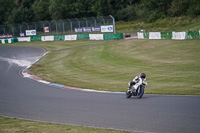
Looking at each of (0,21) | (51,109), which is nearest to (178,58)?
(51,109)

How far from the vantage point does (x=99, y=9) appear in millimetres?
88625

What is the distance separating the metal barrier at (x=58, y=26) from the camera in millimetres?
59031

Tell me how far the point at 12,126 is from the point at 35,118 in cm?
145

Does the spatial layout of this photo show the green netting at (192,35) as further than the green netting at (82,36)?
No

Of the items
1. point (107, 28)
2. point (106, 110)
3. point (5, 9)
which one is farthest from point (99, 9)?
point (106, 110)

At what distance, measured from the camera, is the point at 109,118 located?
10562 millimetres

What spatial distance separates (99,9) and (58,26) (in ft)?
80.1

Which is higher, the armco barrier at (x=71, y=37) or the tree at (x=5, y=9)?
the tree at (x=5, y=9)

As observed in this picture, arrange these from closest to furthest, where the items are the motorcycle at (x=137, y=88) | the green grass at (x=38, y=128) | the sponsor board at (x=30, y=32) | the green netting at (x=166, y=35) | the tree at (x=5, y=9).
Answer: the green grass at (x=38, y=128) → the motorcycle at (x=137, y=88) → the green netting at (x=166, y=35) → the sponsor board at (x=30, y=32) → the tree at (x=5, y=9)

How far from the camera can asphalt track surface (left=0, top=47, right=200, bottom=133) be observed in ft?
30.9

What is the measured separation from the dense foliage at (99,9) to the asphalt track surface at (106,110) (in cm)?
5634

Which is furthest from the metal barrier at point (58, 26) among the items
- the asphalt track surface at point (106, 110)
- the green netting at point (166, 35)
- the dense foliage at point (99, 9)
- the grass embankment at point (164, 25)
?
the asphalt track surface at point (106, 110)

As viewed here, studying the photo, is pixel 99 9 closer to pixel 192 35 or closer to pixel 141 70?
pixel 192 35

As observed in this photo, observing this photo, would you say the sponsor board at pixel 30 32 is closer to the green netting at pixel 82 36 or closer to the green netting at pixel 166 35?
the green netting at pixel 82 36
